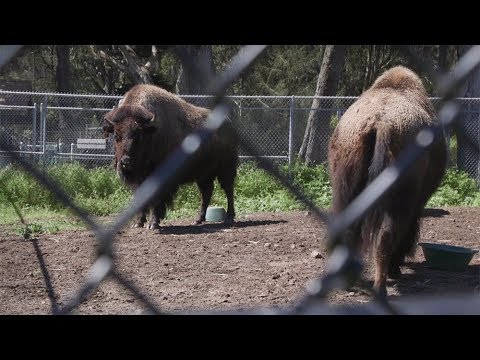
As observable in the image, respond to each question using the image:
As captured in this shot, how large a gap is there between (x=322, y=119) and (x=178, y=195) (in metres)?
5.00

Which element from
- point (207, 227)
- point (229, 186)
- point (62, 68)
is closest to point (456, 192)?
point (229, 186)

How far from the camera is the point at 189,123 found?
418 inches

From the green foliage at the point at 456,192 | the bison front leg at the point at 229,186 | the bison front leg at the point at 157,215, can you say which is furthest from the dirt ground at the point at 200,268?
the green foliage at the point at 456,192

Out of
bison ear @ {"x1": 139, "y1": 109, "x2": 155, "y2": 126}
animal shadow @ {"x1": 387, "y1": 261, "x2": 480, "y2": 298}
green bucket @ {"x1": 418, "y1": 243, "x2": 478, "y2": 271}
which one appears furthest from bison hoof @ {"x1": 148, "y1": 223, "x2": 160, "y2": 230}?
green bucket @ {"x1": 418, "y1": 243, "x2": 478, "y2": 271}

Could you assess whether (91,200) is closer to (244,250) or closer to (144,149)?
(144,149)

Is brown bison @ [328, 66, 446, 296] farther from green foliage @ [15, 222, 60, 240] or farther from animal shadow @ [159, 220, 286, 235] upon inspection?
green foliage @ [15, 222, 60, 240]

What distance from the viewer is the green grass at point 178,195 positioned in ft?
39.6

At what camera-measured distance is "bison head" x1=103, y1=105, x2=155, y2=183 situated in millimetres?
8666

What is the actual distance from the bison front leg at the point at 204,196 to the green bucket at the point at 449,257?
4.64 metres

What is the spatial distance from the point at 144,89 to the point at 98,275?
8904 millimetres

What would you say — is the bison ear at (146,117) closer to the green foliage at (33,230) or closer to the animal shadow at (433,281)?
the green foliage at (33,230)

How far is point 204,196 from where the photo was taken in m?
11.1

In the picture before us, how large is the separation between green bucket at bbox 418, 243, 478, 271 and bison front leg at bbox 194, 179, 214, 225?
15.2ft
